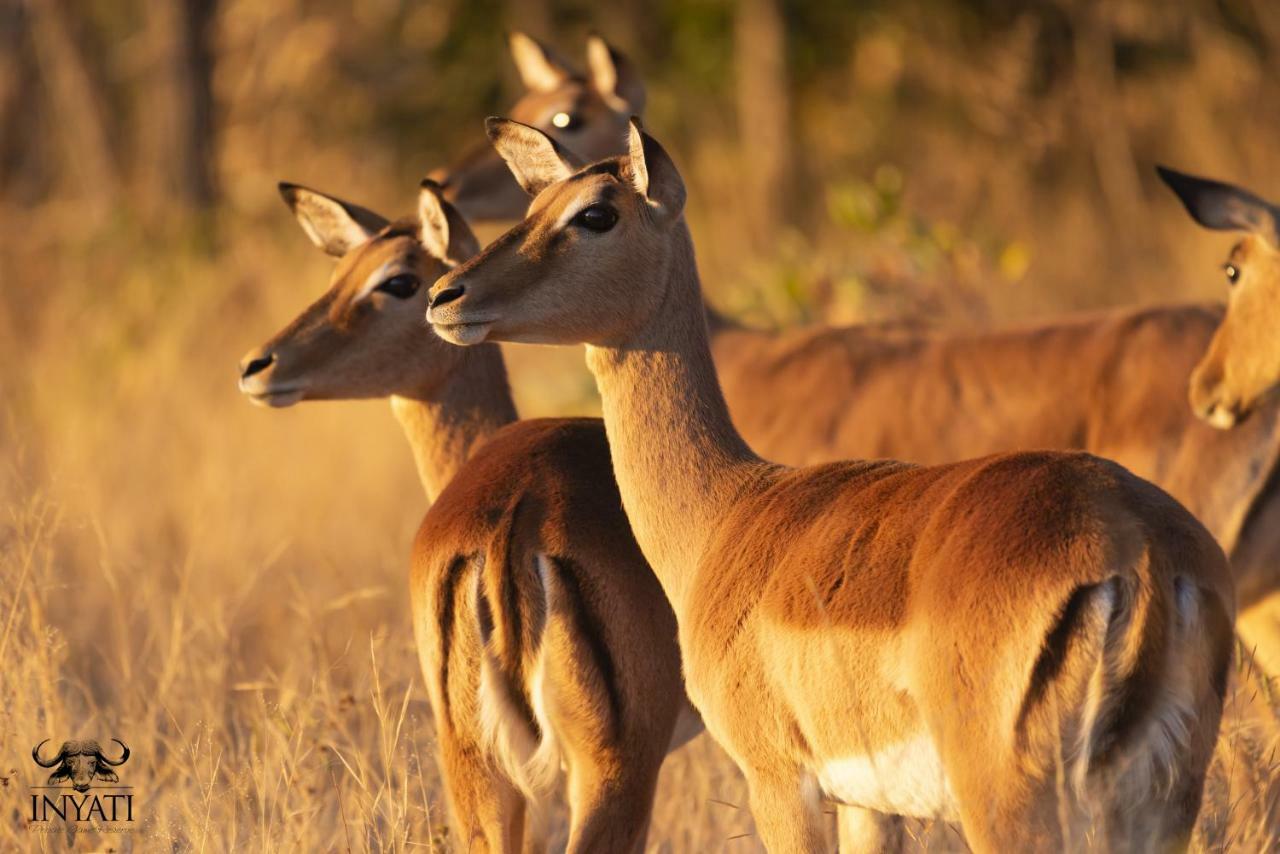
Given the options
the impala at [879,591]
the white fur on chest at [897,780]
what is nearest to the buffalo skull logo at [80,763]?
the impala at [879,591]

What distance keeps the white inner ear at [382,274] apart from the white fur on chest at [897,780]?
2.22 m

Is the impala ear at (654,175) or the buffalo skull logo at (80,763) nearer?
the impala ear at (654,175)

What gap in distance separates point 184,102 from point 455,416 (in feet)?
32.7

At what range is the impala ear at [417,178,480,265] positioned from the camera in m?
5.18

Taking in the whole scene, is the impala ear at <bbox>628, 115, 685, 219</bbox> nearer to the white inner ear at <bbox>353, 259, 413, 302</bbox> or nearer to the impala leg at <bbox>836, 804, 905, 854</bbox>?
the white inner ear at <bbox>353, 259, 413, 302</bbox>

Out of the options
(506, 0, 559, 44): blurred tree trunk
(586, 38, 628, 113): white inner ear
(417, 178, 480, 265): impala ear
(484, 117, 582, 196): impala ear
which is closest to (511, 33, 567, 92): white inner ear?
(586, 38, 628, 113): white inner ear

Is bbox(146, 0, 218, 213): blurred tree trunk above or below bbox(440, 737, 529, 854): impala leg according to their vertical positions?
above

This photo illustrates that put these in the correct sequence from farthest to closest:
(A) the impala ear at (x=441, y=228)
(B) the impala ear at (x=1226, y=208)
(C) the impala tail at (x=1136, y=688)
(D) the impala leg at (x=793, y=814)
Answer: (B) the impala ear at (x=1226, y=208), (A) the impala ear at (x=441, y=228), (D) the impala leg at (x=793, y=814), (C) the impala tail at (x=1136, y=688)

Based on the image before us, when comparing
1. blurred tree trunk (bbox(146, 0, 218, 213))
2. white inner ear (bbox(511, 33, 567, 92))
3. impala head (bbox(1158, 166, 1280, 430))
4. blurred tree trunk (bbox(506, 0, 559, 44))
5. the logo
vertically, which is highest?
blurred tree trunk (bbox(506, 0, 559, 44))

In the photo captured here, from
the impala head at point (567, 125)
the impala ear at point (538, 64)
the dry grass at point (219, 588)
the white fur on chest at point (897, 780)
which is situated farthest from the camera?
the impala ear at point (538, 64)

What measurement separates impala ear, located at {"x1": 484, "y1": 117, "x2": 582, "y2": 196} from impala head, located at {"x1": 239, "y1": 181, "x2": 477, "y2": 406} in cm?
43

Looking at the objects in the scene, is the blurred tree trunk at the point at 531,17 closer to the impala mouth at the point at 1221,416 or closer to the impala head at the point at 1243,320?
the impala head at the point at 1243,320

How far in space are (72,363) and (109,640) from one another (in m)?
4.74

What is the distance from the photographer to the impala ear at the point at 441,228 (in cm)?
518
